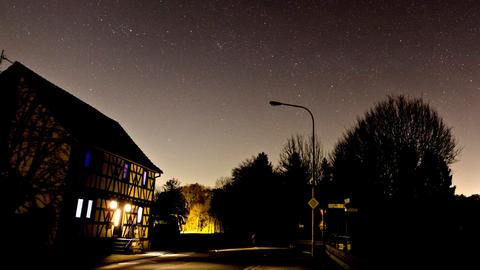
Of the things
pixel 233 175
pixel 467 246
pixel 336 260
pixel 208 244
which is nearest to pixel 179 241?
pixel 208 244

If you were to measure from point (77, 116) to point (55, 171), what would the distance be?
5475mm

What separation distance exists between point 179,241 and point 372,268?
24.0 meters

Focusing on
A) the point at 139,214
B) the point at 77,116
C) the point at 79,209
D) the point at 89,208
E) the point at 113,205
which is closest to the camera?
the point at 79,209

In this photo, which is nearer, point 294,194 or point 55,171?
point 55,171

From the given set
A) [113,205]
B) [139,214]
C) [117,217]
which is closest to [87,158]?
[113,205]

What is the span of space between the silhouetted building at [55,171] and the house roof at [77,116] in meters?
0.07

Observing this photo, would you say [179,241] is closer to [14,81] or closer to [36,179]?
[36,179]

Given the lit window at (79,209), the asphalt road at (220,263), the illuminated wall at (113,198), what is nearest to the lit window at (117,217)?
the illuminated wall at (113,198)

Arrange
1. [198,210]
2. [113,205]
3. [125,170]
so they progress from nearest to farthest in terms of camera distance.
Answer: [113,205], [125,170], [198,210]

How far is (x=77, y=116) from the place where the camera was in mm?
27016

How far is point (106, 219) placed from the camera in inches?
1042

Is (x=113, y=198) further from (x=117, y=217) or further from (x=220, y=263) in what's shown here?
(x=220, y=263)

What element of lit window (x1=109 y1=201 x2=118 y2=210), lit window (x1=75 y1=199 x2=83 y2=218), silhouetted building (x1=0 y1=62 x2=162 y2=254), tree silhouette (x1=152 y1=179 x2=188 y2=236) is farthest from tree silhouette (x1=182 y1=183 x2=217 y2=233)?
lit window (x1=75 y1=199 x2=83 y2=218)

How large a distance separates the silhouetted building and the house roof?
7 centimetres
